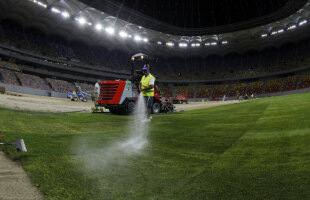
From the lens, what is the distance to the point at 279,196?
1539mm

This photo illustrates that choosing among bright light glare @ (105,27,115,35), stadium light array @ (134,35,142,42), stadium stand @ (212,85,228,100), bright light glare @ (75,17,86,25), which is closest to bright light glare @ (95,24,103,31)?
bright light glare @ (105,27,115,35)

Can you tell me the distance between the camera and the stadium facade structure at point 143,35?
39719 millimetres

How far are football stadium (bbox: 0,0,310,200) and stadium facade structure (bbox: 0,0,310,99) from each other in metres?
0.33

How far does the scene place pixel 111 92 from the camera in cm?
1092

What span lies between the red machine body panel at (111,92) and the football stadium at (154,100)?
3.3 inches

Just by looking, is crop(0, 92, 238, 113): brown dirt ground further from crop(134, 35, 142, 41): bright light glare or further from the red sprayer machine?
crop(134, 35, 142, 41): bright light glare

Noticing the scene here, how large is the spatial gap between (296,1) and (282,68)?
1727 centimetres

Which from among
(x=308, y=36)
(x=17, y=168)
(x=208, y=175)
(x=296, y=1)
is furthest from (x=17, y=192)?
(x=308, y=36)

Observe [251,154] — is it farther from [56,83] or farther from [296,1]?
[296,1]

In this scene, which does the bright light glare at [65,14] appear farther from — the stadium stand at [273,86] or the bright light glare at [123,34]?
the stadium stand at [273,86]

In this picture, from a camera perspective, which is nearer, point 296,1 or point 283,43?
point 296,1

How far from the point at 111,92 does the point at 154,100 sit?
310cm

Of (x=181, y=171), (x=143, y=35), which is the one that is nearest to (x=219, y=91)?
(x=143, y=35)

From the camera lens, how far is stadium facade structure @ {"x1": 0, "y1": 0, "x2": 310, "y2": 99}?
39719 mm
